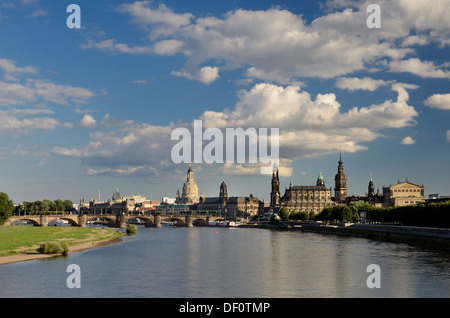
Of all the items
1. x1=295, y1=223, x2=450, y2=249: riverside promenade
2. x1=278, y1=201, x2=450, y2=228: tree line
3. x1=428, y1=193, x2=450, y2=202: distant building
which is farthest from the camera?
x1=428, y1=193, x2=450, y2=202: distant building

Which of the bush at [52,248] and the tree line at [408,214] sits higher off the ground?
the tree line at [408,214]

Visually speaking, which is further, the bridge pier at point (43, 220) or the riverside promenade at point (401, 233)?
the bridge pier at point (43, 220)

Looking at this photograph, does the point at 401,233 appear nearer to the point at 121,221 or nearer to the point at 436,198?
the point at 436,198

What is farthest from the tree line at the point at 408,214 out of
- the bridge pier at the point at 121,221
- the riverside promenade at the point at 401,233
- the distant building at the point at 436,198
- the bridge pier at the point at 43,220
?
the bridge pier at the point at 43,220

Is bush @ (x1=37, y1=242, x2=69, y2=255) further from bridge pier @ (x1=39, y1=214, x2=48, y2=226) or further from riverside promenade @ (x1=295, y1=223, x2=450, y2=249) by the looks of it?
bridge pier @ (x1=39, y1=214, x2=48, y2=226)

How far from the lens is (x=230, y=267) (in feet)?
178

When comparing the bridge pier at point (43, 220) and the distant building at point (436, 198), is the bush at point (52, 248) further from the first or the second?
the distant building at point (436, 198)

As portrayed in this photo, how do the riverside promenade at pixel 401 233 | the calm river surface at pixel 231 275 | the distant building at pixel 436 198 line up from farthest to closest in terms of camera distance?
the distant building at pixel 436 198
the riverside promenade at pixel 401 233
the calm river surface at pixel 231 275

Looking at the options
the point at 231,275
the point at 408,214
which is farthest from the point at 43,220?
the point at 231,275

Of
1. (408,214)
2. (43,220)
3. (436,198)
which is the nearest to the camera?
(408,214)

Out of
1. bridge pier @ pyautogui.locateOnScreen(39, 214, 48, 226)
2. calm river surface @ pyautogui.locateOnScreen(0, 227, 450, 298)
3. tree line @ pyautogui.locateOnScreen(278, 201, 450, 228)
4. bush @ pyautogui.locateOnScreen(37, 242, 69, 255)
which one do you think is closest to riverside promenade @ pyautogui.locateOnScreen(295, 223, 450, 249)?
tree line @ pyautogui.locateOnScreen(278, 201, 450, 228)

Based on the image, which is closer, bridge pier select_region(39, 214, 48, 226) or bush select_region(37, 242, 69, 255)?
bush select_region(37, 242, 69, 255)
